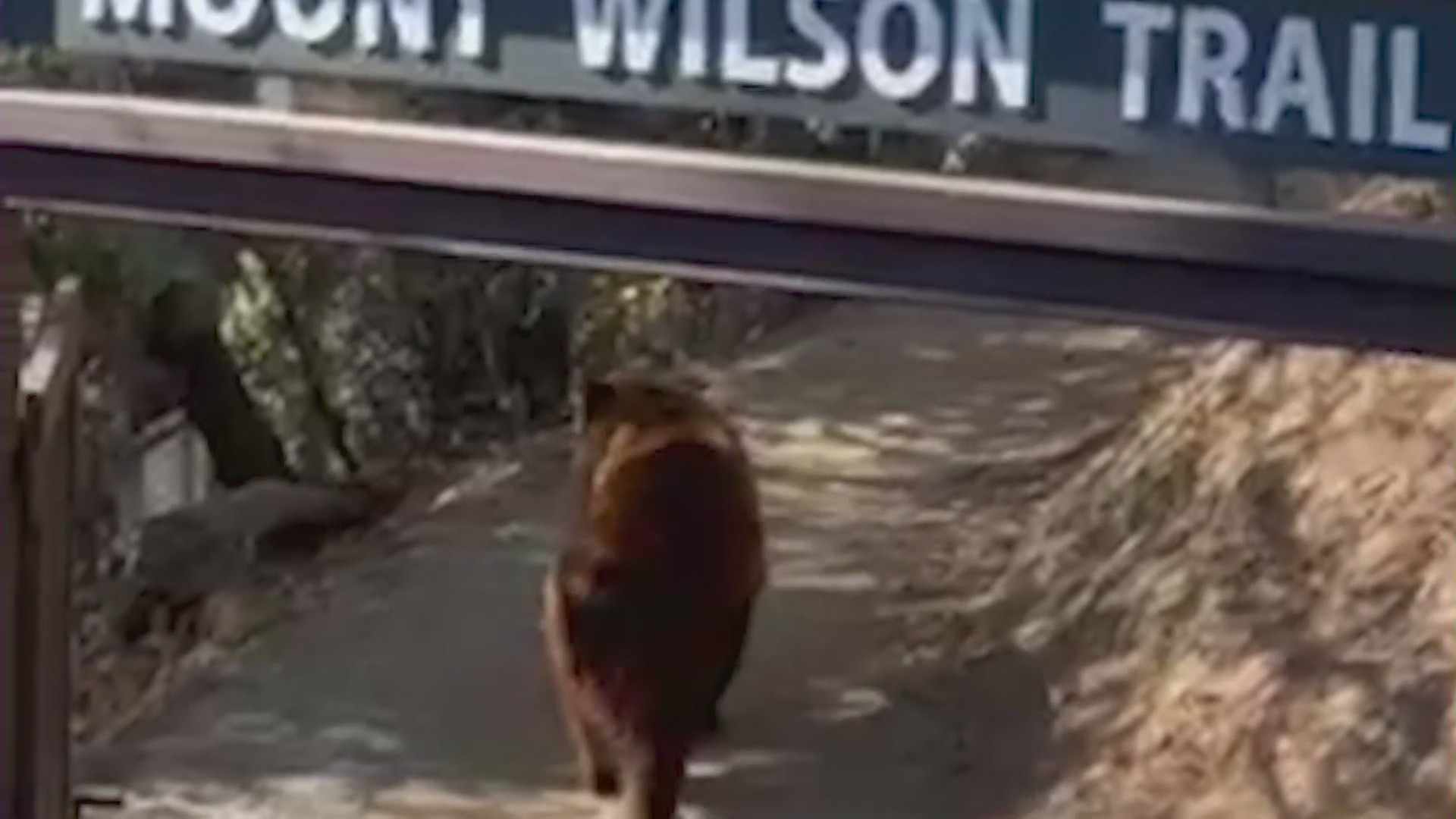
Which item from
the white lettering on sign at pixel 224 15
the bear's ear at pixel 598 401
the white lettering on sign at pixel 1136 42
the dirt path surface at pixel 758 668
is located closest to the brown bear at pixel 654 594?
the bear's ear at pixel 598 401

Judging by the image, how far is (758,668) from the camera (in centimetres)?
630

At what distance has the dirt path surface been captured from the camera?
579 centimetres

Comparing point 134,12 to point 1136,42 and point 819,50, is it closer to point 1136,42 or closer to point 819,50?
point 819,50

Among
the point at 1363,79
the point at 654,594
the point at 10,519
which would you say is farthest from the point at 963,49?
the point at 654,594

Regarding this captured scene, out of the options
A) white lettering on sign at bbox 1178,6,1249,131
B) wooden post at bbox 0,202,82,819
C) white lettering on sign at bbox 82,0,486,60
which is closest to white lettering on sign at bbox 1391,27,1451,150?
white lettering on sign at bbox 1178,6,1249,131

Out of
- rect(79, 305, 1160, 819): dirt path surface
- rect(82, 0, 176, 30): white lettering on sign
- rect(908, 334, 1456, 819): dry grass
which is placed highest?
rect(82, 0, 176, 30): white lettering on sign

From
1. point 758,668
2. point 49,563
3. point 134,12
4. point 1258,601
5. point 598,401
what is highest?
point 134,12

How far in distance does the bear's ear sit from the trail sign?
5.26 ft

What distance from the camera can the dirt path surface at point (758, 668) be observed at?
5.79m

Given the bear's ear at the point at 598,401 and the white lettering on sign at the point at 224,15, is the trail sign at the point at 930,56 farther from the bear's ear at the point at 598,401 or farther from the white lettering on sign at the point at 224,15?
the bear's ear at the point at 598,401

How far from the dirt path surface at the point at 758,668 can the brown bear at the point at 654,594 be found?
0.58 m

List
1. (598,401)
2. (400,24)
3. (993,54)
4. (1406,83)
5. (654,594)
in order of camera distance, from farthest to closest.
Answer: (598,401) < (654,594) < (400,24) < (993,54) < (1406,83)

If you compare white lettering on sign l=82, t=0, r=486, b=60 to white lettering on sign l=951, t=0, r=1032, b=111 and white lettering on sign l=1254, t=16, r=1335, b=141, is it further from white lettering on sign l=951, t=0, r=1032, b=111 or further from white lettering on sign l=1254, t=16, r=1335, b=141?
white lettering on sign l=1254, t=16, r=1335, b=141

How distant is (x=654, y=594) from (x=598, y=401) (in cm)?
41
